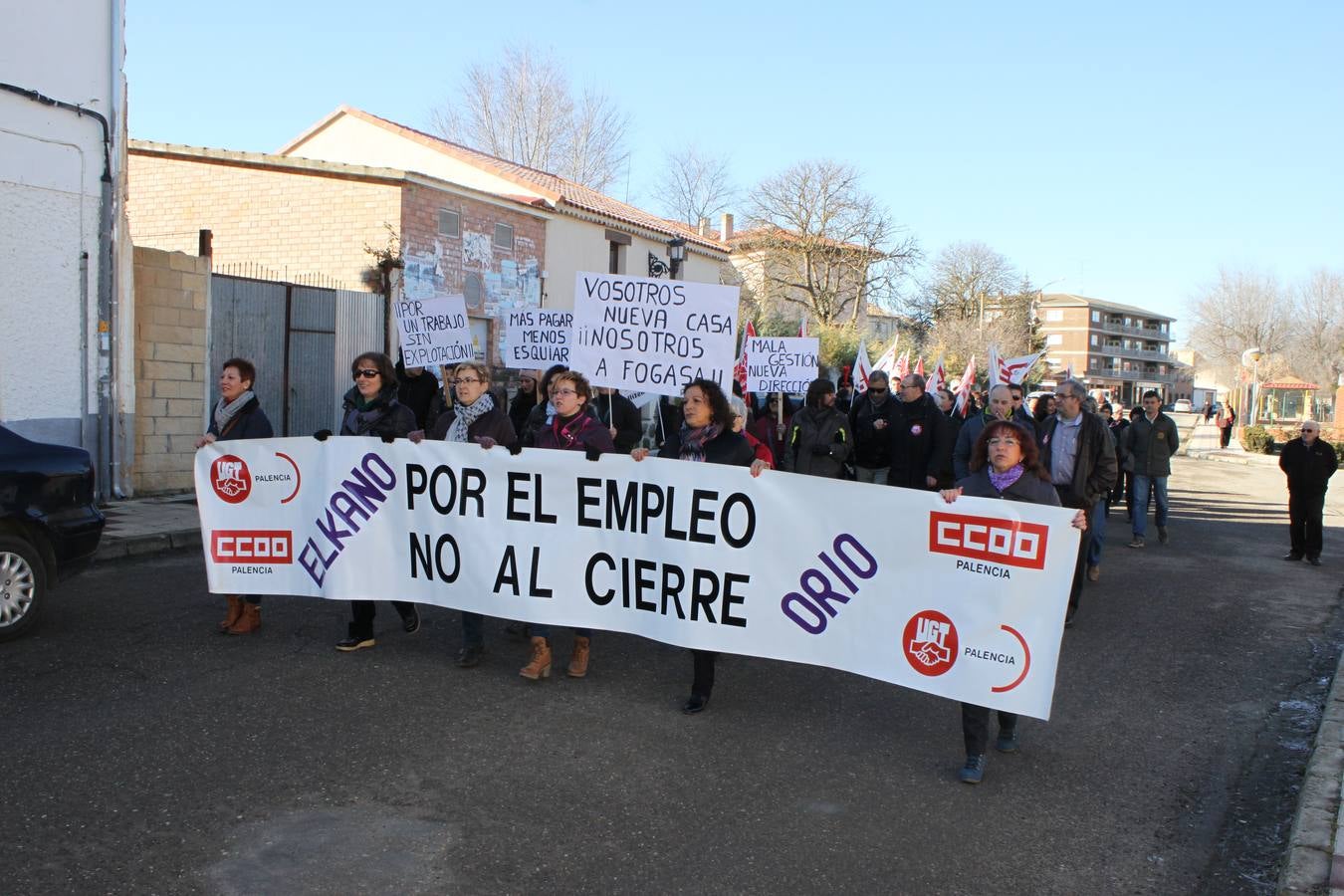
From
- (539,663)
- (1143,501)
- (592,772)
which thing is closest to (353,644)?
(539,663)

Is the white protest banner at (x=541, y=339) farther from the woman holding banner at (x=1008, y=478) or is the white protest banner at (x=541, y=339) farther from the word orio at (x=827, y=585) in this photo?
the woman holding banner at (x=1008, y=478)

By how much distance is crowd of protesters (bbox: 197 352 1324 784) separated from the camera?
5254mm

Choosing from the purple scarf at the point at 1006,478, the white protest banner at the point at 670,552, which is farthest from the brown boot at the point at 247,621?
the purple scarf at the point at 1006,478

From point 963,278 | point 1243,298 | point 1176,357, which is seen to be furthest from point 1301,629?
point 1176,357

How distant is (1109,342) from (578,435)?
14414 centimetres

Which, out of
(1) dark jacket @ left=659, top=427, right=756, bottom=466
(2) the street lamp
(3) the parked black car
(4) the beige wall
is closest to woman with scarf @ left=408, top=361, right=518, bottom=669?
(1) dark jacket @ left=659, top=427, right=756, bottom=466

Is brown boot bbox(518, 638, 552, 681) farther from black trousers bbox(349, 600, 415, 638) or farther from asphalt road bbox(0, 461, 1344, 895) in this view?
black trousers bbox(349, 600, 415, 638)

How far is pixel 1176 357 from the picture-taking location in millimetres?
158750

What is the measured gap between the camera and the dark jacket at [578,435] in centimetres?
589

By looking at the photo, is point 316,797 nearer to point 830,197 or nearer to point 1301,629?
point 1301,629

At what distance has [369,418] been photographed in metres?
6.33

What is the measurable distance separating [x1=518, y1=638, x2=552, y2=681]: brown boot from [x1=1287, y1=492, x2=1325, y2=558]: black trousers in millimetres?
9110

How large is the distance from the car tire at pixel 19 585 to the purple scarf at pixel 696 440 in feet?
13.6

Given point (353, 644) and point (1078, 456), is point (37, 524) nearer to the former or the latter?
point (353, 644)
